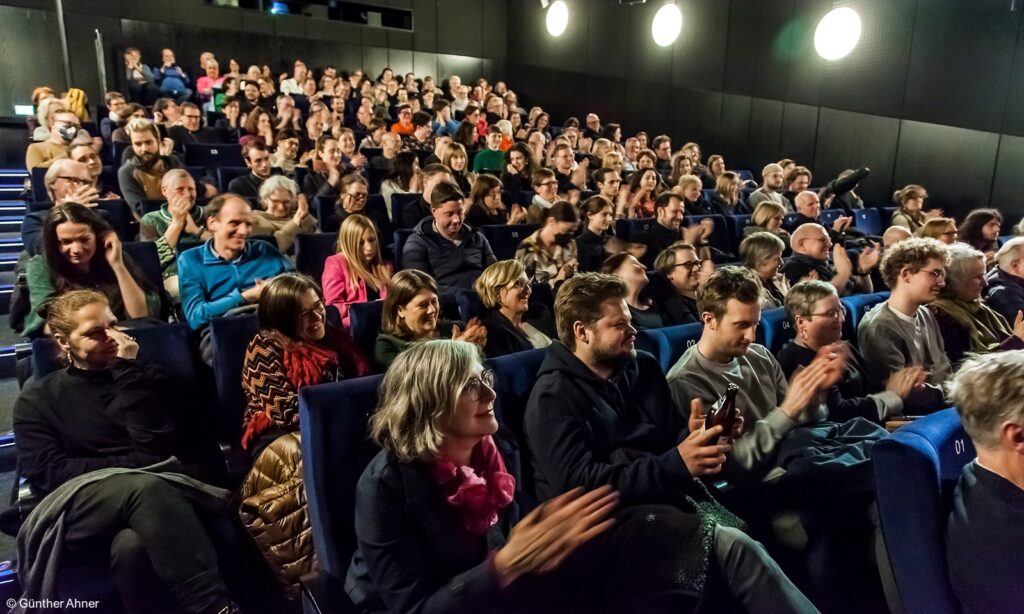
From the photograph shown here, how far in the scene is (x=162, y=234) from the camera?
3201mm

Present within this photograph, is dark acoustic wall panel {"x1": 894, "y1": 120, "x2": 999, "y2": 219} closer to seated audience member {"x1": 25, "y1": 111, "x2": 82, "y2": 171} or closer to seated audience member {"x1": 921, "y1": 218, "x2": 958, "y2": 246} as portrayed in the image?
seated audience member {"x1": 921, "y1": 218, "x2": 958, "y2": 246}

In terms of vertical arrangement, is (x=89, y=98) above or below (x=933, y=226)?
above

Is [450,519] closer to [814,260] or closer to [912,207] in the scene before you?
[814,260]

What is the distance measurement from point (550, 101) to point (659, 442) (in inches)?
370

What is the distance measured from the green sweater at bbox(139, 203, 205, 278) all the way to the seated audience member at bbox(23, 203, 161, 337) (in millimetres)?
568

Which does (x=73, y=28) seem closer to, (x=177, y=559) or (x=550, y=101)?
(x=550, y=101)

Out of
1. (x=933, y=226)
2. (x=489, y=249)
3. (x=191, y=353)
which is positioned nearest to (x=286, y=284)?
(x=191, y=353)

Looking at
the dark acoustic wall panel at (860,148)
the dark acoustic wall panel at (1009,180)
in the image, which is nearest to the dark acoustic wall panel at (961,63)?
the dark acoustic wall panel at (1009,180)

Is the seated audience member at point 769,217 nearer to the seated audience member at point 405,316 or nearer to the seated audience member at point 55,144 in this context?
the seated audience member at point 405,316

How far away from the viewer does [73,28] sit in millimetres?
7945

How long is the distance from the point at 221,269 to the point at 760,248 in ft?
7.31

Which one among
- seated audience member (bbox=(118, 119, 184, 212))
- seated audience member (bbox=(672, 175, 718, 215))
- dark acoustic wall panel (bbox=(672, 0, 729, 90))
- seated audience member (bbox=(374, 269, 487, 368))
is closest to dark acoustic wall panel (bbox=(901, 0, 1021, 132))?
dark acoustic wall panel (bbox=(672, 0, 729, 90))

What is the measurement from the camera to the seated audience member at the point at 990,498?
3.42 ft

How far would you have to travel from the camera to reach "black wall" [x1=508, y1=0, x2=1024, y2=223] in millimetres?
5230
